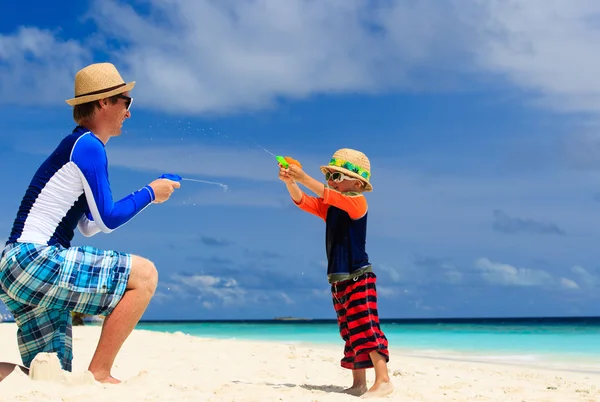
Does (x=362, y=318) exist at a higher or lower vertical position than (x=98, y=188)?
lower

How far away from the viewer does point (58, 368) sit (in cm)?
Result: 358

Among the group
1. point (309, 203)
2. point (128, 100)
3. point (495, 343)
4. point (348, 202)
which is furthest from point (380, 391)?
point (495, 343)

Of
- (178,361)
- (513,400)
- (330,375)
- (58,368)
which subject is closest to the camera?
(58,368)

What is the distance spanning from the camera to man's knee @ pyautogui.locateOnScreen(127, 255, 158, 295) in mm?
3756

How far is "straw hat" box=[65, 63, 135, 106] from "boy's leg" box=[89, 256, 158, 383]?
937mm

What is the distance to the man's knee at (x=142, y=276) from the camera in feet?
12.3

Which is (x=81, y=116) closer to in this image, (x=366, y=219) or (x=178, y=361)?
(x=366, y=219)

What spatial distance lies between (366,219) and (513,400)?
178 centimetres

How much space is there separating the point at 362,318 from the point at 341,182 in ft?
3.10

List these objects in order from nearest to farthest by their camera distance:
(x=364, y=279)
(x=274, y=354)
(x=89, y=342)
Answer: (x=364, y=279) → (x=274, y=354) → (x=89, y=342)

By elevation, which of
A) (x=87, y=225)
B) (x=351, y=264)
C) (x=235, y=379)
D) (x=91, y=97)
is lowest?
(x=235, y=379)

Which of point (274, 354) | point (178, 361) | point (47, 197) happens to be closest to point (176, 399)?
point (47, 197)

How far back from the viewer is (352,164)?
4.84 metres

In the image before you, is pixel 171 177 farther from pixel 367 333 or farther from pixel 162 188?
pixel 367 333
